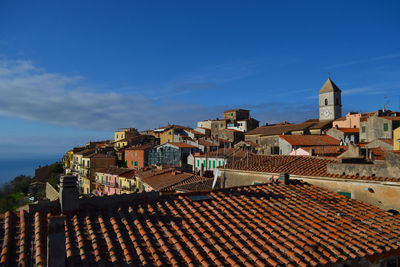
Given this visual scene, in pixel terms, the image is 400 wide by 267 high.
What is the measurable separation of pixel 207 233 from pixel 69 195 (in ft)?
11.3

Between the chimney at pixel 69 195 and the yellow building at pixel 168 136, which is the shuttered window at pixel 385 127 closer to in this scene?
the yellow building at pixel 168 136

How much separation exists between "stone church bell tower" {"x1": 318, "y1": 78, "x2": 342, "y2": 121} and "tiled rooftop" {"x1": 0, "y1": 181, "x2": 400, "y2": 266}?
228ft

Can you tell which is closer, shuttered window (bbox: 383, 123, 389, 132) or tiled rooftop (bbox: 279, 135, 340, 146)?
tiled rooftop (bbox: 279, 135, 340, 146)

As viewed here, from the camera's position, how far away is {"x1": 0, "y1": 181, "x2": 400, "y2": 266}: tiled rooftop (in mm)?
5809

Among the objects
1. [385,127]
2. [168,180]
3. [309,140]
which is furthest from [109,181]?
[385,127]

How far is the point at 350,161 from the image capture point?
1330cm

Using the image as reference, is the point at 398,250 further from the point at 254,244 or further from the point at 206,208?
the point at 206,208

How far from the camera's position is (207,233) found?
6973 mm

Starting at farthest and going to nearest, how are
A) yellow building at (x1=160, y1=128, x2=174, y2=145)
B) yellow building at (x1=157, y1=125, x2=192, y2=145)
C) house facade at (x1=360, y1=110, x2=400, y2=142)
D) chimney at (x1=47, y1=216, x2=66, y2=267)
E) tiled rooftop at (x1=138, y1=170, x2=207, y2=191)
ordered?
yellow building at (x1=160, y1=128, x2=174, y2=145) → yellow building at (x1=157, y1=125, x2=192, y2=145) → house facade at (x1=360, y1=110, x2=400, y2=142) → tiled rooftop at (x1=138, y1=170, x2=207, y2=191) → chimney at (x1=47, y1=216, x2=66, y2=267)

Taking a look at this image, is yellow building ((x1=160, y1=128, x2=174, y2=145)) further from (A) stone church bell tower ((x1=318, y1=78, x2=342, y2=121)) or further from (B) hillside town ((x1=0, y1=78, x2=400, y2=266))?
(B) hillside town ((x1=0, y1=78, x2=400, y2=266))

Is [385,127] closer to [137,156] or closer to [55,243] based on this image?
[137,156]

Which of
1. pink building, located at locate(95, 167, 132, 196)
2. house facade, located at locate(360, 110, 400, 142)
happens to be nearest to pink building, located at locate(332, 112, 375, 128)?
house facade, located at locate(360, 110, 400, 142)

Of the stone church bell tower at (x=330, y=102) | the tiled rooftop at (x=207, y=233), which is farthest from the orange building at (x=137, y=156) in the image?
the tiled rooftop at (x=207, y=233)

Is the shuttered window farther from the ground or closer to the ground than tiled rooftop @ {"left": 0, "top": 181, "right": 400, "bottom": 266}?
farther from the ground
